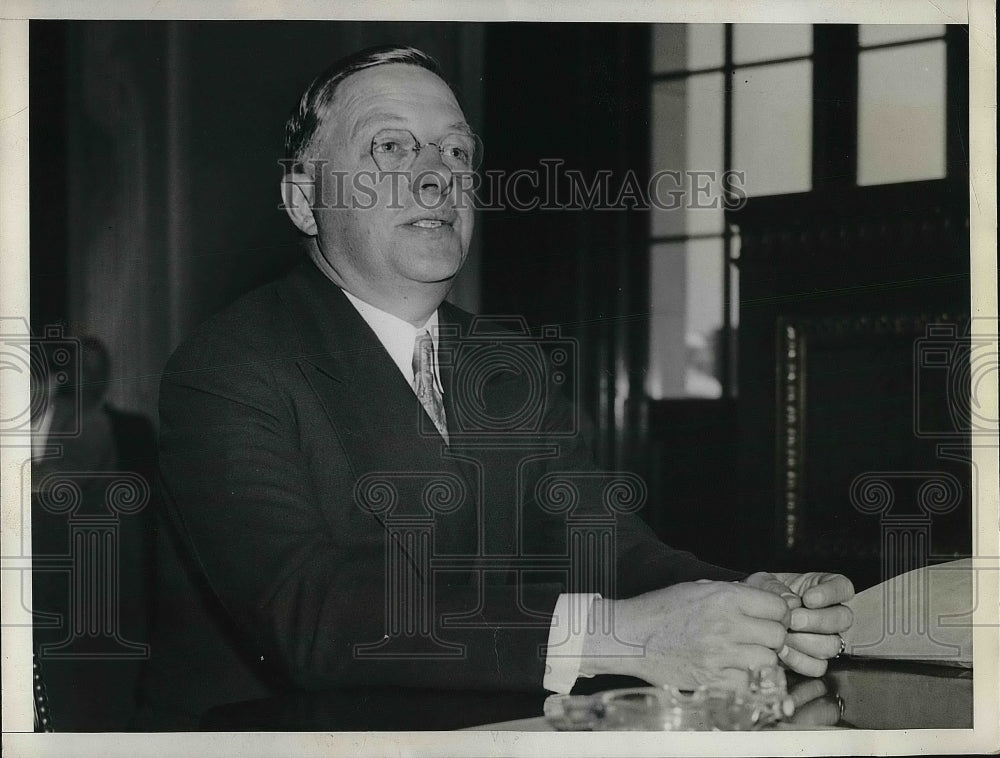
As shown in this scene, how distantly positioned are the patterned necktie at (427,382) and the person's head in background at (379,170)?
0.10m

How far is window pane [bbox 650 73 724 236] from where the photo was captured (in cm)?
217

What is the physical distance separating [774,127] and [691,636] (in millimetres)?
1129

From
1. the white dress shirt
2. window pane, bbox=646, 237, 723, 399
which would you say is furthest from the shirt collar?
window pane, bbox=646, 237, 723, 399

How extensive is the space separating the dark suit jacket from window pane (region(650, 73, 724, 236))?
0.49 meters

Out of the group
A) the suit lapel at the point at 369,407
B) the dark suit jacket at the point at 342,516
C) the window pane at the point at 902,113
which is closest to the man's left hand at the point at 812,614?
the dark suit jacket at the point at 342,516

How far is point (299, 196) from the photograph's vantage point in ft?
7.00

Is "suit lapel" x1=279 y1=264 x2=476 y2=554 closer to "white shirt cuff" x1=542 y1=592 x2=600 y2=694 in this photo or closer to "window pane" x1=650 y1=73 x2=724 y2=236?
"white shirt cuff" x1=542 y1=592 x2=600 y2=694

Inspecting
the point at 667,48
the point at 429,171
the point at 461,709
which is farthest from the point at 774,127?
the point at 461,709

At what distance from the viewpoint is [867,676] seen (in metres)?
2.14

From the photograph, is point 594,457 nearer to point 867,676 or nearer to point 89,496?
point 867,676

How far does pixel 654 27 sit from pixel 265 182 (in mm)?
928

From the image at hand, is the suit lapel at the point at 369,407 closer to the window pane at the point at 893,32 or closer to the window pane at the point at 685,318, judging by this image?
the window pane at the point at 685,318

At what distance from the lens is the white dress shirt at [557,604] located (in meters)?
2.10

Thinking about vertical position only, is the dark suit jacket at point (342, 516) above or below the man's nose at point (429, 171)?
below
